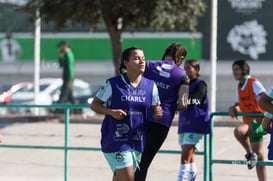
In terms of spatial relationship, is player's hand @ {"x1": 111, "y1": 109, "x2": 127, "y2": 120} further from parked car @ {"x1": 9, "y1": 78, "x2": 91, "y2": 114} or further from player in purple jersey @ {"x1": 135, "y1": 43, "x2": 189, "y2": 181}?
parked car @ {"x1": 9, "y1": 78, "x2": 91, "y2": 114}

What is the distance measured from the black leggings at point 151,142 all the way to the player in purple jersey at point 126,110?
59 cm

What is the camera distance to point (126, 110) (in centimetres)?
834

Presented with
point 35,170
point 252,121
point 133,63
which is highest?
point 133,63

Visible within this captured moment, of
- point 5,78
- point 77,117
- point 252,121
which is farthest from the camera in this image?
point 5,78

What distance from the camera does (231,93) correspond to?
29578mm

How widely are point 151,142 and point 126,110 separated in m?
0.92

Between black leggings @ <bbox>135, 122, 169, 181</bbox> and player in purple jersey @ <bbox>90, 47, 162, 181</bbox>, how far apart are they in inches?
23.1

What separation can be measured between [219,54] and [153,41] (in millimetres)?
2601

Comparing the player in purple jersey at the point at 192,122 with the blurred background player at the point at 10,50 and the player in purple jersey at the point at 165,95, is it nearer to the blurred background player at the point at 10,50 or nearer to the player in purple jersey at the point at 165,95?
the player in purple jersey at the point at 165,95

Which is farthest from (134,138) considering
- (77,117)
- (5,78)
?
(5,78)

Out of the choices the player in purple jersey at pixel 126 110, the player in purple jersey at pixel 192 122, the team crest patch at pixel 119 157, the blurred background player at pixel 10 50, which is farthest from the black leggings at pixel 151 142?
the blurred background player at pixel 10 50

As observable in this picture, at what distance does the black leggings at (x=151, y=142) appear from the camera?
29.7ft

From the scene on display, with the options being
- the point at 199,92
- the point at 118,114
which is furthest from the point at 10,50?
the point at 118,114

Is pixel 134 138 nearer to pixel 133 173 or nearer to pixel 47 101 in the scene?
pixel 133 173
